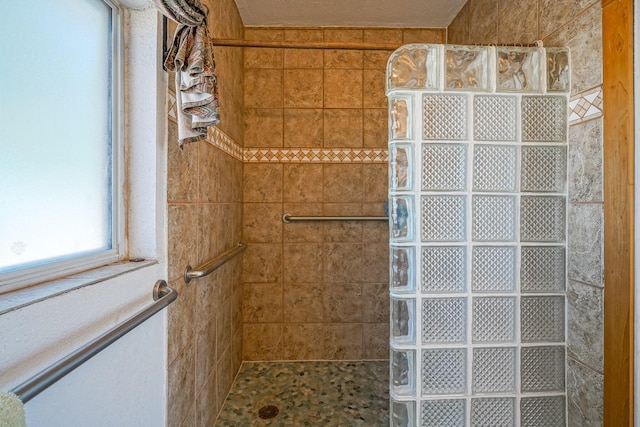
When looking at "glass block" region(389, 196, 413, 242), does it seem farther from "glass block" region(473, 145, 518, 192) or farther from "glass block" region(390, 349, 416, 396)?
"glass block" region(390, 349, 416, 396)

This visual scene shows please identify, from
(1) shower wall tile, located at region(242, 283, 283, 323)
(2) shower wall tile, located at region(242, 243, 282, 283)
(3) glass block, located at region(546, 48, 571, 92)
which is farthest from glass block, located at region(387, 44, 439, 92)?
(1) shower wall tile, located at region(242, 283, 283, 323)

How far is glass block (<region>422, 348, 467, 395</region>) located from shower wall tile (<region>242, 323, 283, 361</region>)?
3.86ft

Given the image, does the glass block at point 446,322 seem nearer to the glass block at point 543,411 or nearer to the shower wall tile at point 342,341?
the glass block at point 543,411

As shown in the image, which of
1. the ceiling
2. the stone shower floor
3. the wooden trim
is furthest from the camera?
the ceiling

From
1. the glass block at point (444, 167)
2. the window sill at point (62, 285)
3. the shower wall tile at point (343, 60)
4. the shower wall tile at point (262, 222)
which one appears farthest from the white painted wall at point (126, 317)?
the shower wall tile at point (343, 60)

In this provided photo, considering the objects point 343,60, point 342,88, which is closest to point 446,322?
point 342,88

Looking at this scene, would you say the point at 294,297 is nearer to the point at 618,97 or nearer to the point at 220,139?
the point at 220,139

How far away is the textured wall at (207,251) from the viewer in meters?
1.01

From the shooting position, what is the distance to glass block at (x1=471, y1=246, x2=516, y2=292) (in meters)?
1.05

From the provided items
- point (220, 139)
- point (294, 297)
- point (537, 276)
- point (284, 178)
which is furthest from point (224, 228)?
point (537, 276)

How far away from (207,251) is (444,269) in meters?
1.01

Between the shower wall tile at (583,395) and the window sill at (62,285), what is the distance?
4.81 ft

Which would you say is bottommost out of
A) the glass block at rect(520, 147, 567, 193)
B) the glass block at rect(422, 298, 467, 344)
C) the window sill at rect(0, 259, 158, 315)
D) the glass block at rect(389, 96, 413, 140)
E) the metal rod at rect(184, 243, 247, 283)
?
the glass block at rect(422, 298, 467, 344)

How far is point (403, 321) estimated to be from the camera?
3.45 feet
